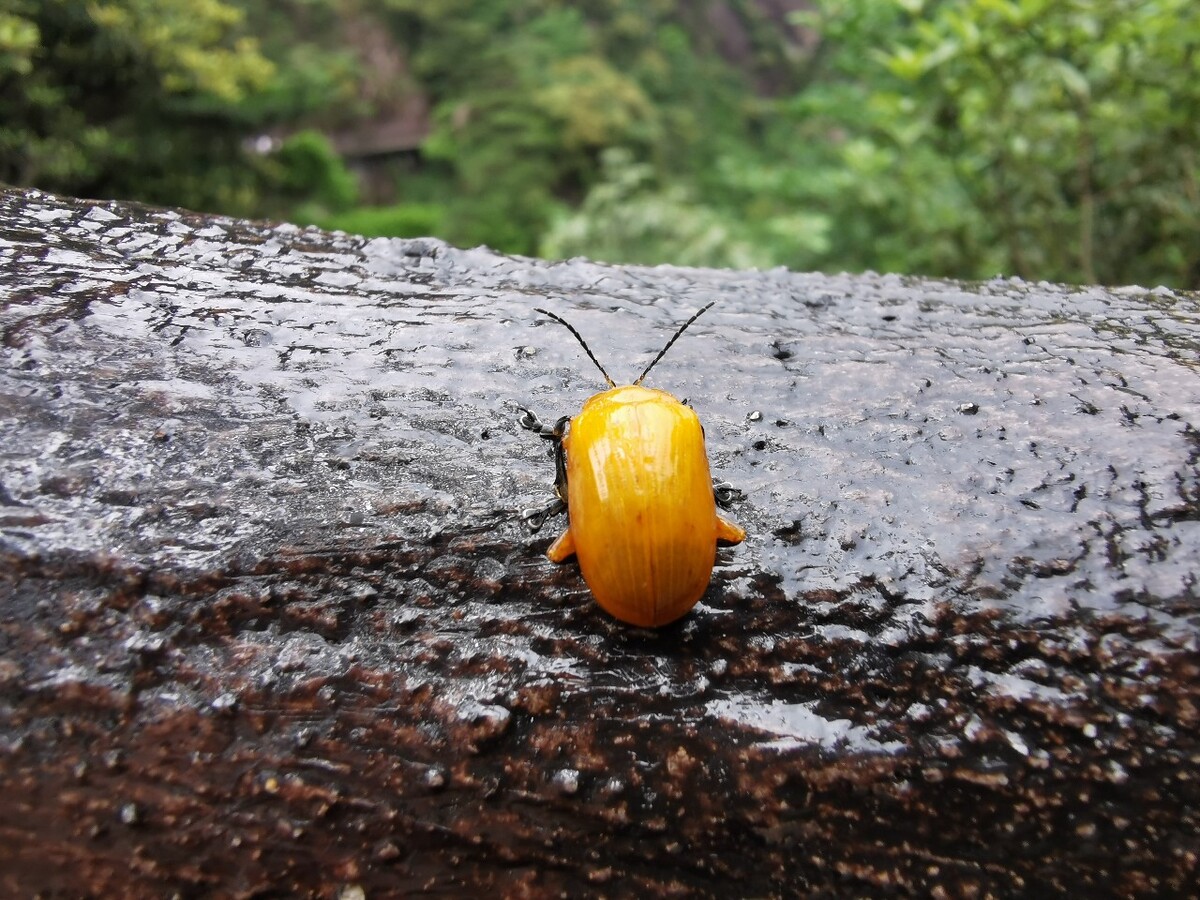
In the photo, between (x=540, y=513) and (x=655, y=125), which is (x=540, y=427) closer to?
(x=540, y=513)

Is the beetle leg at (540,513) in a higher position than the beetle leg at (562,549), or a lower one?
higher

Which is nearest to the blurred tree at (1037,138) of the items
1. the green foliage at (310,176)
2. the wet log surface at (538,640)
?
the wet log surface at (538,640)

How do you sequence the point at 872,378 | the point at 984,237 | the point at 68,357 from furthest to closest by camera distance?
the point at 984,237, the point at 872,378, the point at 68,357

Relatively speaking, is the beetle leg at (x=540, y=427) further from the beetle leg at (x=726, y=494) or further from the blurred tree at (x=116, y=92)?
the blurred tree at (x=116, y=92)

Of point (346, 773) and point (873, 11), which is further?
point (873, 11)

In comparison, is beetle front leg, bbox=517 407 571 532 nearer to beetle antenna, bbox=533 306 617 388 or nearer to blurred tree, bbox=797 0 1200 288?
beetle antenna, bbox=533 306 617 388

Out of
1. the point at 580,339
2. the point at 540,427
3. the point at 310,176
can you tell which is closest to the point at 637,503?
the point at 540,427

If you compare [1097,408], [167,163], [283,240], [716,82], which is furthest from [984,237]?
[716,82]

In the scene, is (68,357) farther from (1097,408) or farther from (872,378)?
(1097,408)
